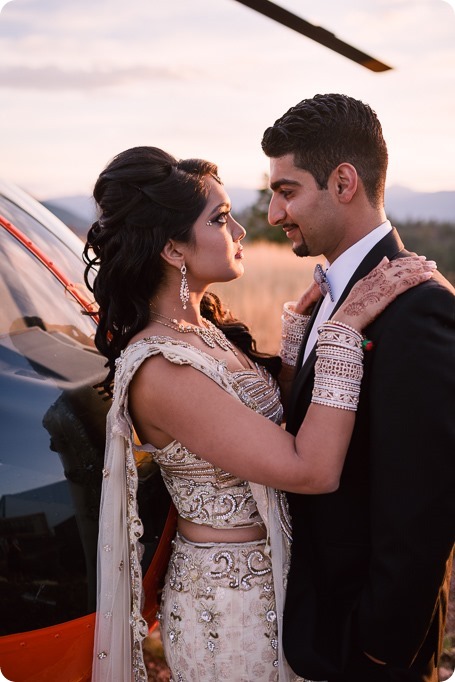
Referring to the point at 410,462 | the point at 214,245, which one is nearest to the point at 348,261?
the point at 214,245

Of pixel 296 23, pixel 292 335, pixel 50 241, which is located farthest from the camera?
pixel 50 241

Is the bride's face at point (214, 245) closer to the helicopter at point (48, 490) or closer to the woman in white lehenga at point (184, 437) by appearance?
the woman in white lehenga at point (184, 437)

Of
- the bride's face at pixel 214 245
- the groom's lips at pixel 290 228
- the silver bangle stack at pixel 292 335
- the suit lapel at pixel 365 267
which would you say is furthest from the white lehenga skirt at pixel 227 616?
the groom's lips at pixel 290 228

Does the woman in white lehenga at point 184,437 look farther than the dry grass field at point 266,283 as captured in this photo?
No

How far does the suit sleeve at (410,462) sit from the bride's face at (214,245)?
64 centimetres

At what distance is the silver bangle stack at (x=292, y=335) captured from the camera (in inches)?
110

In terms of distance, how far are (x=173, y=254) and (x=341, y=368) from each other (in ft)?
2.45

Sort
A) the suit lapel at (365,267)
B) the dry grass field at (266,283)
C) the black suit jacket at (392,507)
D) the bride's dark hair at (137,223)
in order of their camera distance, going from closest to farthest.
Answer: the black suit jacket at (392,507), the suit lapel at (365,267), the bride's dark hair at (137,223), the dry grass field at (266,283)

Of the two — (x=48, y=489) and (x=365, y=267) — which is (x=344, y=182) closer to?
(x=365, y=267)

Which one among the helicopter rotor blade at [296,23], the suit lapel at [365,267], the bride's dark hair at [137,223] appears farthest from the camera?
the bride's dark hair at [137,223]

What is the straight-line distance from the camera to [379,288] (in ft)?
6.46

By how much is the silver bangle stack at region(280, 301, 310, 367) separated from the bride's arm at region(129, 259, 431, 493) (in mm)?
702

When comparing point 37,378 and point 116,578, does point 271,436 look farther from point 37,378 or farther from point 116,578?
point 37,378

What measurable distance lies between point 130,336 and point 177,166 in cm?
58
